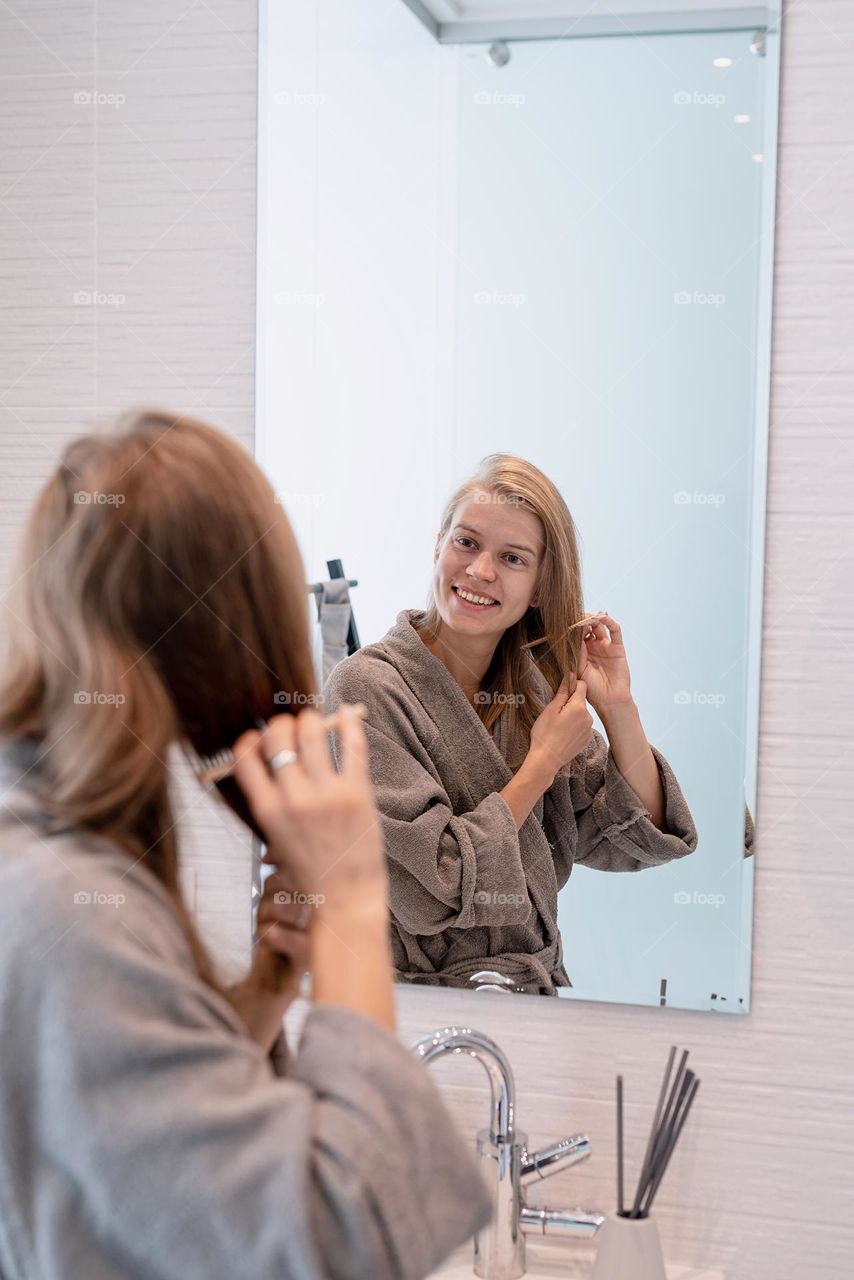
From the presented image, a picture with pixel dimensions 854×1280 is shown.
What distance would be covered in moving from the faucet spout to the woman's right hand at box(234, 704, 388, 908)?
48cm

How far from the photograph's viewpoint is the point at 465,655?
1.25 m

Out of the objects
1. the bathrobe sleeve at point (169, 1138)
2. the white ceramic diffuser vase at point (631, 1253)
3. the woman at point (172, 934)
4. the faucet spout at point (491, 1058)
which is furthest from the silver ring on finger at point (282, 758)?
the white ceramic diffuser vase at point (631, 1253)

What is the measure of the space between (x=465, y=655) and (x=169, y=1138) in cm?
72

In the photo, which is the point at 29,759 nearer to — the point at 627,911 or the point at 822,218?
the point at 627,911

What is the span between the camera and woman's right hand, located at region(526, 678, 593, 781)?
1.22m

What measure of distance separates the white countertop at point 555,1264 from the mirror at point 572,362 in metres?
0.24

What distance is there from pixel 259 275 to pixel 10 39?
1.27 ft

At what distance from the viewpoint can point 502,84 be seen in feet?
4.00

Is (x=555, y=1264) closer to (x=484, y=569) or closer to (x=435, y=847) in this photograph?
(x=435, y=847)

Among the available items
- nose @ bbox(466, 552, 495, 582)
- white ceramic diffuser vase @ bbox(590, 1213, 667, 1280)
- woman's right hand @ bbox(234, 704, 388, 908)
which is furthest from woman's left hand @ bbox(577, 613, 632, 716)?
woman's right hand @ bbox(234, 704, 388, 908)

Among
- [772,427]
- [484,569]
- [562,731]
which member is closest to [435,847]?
[562,731]

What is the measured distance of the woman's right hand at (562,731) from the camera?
1224 millimetres

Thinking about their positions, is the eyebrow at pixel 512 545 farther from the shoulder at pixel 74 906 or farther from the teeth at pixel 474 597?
the shoulder at pixel 74 906

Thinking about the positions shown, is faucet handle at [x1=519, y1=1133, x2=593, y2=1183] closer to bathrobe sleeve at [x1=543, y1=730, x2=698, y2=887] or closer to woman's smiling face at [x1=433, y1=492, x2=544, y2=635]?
bathrobe sleeve at [x1=543, y1=730, x2=698, y2=887]
